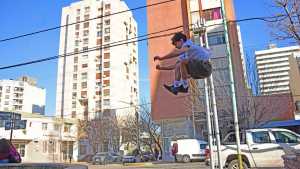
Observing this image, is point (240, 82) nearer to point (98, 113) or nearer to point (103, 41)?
point (98, 113)

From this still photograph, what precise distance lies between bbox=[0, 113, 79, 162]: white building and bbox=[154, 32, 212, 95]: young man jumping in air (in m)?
44.2

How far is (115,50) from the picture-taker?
76500 millimetres

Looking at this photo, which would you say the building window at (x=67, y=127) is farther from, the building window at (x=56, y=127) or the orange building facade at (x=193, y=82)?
the orange building facade at (x=193, y=82)

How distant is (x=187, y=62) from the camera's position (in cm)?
840

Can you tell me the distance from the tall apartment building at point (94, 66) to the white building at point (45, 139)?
49.3ft

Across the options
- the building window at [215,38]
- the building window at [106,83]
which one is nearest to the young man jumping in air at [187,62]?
the building window at [215,38]

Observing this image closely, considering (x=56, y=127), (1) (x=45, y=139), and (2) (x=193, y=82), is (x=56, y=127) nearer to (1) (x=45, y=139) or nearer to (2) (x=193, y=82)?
(1) (x=45, y=139)

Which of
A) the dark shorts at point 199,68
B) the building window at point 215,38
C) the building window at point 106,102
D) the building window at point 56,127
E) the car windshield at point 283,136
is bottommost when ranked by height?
the car windshield at point 283,136

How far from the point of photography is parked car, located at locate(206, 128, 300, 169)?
1234 cm

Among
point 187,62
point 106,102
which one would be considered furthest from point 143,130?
point 187,62

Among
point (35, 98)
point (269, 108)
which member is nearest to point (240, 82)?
point (269, 108)

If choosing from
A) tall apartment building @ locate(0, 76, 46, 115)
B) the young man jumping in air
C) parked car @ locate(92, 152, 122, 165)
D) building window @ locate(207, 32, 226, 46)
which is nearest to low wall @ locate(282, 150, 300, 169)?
the young man jumping in air

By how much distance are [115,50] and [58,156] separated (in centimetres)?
3059

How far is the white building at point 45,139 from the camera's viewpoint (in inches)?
1960
